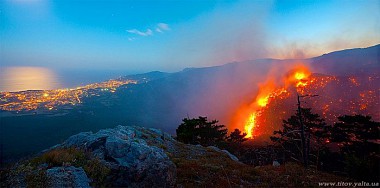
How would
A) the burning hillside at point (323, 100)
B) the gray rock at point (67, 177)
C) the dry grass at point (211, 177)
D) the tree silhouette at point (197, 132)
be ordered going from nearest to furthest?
the gray rock at point (67, 177)
the dry grass at point (211, 177)
the tree silhouette at point (197, 132)
the burning hillside at point (323, 100)

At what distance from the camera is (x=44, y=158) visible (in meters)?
8.60

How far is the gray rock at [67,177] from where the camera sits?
24.5 ft

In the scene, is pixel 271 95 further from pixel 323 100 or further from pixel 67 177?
pixel 67 177

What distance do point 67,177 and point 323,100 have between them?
151 metres

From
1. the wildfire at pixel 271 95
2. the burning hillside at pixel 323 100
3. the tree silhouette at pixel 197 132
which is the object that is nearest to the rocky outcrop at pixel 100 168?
the tree silhouette at pixel 197 132

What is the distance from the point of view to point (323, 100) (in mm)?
127875

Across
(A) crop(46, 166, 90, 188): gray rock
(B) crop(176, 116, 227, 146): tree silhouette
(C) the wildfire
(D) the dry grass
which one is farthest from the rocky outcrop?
(C) the wildfire

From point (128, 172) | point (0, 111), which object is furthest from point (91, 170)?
point (0, 111)

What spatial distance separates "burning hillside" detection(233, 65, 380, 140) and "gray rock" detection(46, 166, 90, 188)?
4149 inches

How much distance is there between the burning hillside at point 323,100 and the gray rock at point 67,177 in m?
105

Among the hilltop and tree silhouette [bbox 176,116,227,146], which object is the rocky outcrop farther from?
tree silhouette [bbox 176,116,227,146]

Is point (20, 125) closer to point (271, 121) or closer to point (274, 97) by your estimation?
point (271, 121)

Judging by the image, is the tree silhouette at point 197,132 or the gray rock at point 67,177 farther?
the tree silhouette at point 197,132

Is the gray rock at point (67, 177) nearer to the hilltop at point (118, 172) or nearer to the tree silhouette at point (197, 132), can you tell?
the hilltop at point (118, 172)
